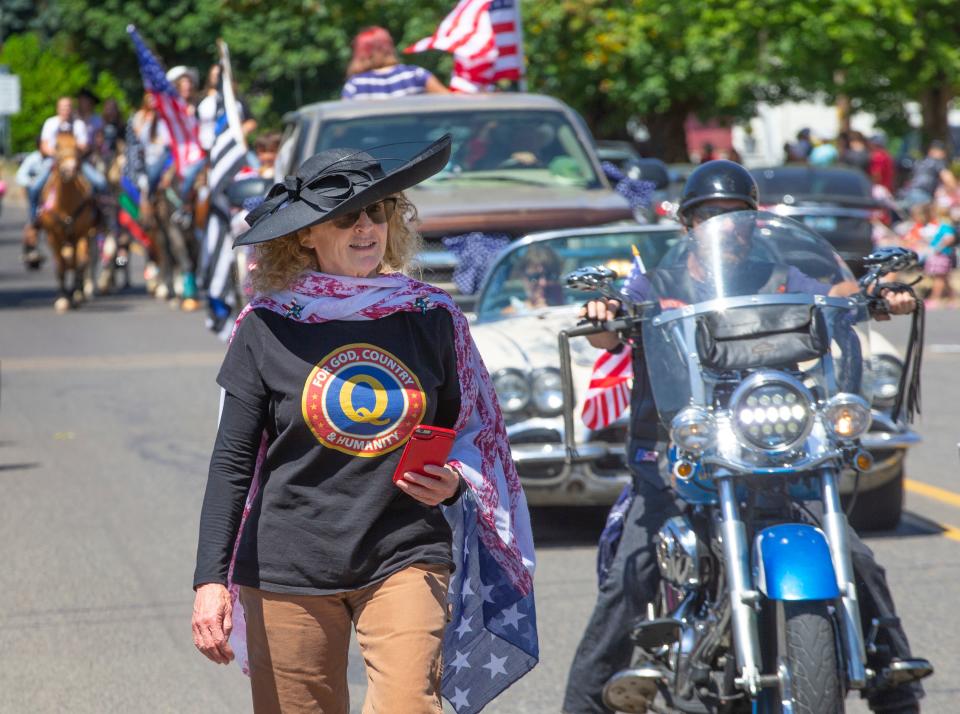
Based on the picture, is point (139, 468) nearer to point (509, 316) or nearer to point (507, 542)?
point (509, 316)

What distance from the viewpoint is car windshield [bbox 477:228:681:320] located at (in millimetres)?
8305

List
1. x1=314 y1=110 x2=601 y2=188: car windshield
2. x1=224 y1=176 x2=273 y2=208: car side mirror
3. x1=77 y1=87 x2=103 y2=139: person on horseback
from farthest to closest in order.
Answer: x1=77 y1=87 x2=103 y2=139: person on horseback
x1=314 y1=110 x2=601 y2=188: car windshield
x1=224 y1=176 x2=273 y2=208: car side mirror

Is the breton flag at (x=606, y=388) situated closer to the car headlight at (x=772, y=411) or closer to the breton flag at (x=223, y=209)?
the car headlight at (x=772, y=411)

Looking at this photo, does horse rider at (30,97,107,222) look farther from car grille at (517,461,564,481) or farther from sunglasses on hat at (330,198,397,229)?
sunglasses on hat at (330,198,397,229)

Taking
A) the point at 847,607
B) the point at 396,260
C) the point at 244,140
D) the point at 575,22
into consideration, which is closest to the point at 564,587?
the point at 847,607

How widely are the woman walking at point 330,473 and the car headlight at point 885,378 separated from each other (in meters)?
4.33

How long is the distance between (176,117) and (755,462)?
1532cm

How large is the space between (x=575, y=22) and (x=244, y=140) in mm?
21580

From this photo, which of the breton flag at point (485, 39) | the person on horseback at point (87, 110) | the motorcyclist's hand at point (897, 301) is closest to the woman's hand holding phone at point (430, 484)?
the motorcyclist's hand at point (897, 301)

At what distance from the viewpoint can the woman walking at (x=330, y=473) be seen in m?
3.50

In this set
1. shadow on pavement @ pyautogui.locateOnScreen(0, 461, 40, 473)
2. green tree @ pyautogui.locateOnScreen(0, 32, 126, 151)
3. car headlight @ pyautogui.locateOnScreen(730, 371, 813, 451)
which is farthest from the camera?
green tree @ pyautogui.locateOnScreen(0, 32, 126, 151)

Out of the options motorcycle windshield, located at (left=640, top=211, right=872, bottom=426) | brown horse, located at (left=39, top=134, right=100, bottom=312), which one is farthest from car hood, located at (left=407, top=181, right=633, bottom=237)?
brown horse, located at (left=39, top=134, right=100, bottom=312)

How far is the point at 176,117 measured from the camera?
1875 centimetres

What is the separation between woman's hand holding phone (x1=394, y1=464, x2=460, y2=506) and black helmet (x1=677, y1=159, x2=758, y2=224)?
1.68m
